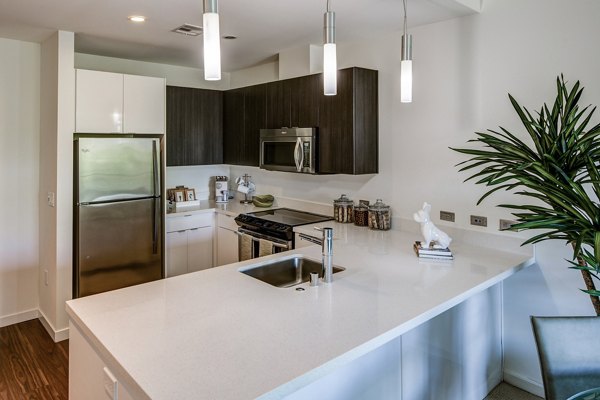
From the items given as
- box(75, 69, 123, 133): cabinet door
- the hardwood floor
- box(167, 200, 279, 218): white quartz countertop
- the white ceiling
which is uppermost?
the white ceiling

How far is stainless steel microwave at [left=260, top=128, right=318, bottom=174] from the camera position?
3562 millimetres

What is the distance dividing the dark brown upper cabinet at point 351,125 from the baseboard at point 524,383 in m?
1.78

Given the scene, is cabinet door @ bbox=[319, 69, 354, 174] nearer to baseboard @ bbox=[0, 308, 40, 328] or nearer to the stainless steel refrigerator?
the stainless steel refrigerator

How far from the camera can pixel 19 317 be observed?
12.7ft

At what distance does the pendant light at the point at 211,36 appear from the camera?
1.41m

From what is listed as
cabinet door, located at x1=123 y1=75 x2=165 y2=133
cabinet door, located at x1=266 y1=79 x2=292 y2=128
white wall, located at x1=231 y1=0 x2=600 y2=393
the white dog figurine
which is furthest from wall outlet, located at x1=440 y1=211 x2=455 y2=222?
cabinet door, located at x1=123 y1=75 x2=165 y2=133

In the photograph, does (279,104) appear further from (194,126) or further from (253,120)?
(194,126)

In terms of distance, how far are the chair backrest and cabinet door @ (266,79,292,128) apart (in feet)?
8.96

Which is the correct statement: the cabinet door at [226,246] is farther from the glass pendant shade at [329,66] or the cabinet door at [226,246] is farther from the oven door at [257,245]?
the glass pendant shade at [329,66]

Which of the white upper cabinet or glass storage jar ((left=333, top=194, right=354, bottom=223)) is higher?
the white upper cabinet

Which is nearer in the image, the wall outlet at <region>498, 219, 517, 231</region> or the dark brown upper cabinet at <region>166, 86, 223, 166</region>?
the wall outlet at <region>498, 219, 517, 231</region>

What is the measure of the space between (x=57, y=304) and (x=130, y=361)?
2676 millimetres

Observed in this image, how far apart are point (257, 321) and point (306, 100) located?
2408mm

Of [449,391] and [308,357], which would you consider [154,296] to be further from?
[449,391]
